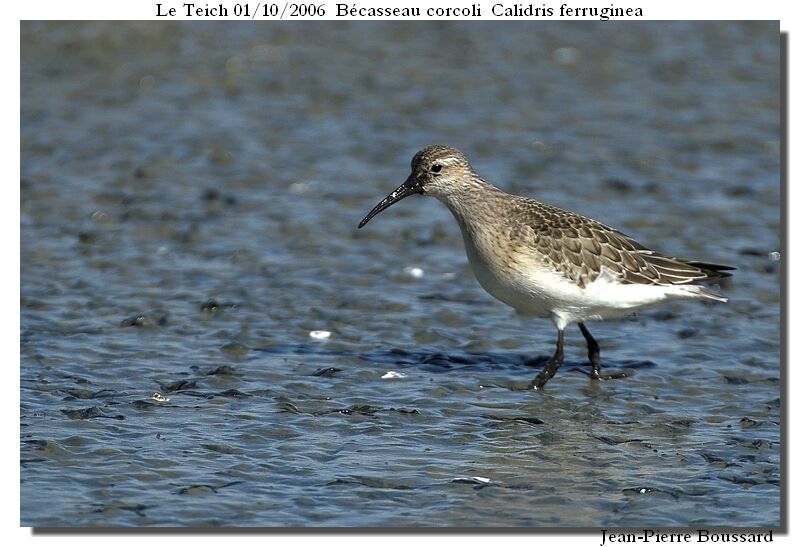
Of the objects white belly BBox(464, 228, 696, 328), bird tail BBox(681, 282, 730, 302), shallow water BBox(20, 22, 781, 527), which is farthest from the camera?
bird tail BBox(681, 282, 730, 302)

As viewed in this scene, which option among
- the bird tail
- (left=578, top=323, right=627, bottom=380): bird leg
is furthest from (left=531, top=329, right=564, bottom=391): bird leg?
the bird tail

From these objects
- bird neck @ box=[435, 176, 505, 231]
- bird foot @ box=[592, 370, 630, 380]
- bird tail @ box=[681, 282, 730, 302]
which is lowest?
bird foot @ box=[592, 370, 630, 380]

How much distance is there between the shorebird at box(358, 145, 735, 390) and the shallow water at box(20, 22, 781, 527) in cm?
65

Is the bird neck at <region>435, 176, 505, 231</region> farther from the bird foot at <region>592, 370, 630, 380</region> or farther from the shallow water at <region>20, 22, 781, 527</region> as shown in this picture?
the bird foot at <region>592, 370, 630, 380</region>

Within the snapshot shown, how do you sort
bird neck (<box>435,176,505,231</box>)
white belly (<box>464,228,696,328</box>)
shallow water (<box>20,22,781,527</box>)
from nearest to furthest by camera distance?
shallow water (<box>20,22,781,527</box>) < white belly (<box>464,228,696,328</box>) < bird neck (<box>435,176,505,231</box>)

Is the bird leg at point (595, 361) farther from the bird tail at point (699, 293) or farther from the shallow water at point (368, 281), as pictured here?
the bird tail at point (699, 293)

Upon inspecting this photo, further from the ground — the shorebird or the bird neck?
the bird neck

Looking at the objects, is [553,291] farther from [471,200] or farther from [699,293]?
[699,293]

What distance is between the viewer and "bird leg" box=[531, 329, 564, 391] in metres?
11.3

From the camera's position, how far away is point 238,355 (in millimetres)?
11852

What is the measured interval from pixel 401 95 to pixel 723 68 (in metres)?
5.52

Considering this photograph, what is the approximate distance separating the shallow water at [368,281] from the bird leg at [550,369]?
0.20m

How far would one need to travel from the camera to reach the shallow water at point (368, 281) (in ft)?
29.6
